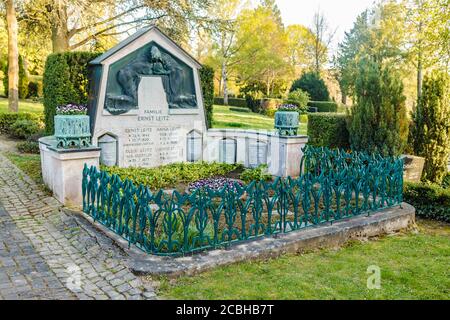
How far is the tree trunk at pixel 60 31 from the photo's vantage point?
49.5 feet

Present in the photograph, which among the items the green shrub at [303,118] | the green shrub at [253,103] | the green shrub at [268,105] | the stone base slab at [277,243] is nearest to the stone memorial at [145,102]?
the stone base slab at [277,243]

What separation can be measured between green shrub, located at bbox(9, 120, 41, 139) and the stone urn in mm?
8198

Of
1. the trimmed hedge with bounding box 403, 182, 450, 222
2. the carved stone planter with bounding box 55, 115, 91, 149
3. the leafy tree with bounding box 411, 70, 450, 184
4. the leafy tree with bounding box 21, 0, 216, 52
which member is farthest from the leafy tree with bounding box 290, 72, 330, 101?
the carved stone planter with bounding box 55, 115, 91, 149

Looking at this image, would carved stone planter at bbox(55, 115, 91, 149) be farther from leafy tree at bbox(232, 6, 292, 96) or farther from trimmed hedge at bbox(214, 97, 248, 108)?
trimmed hedge at bbox(214, 97, 248, 108)

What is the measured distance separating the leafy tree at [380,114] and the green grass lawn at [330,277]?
4685 mm

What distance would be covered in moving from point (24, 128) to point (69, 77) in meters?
5.12

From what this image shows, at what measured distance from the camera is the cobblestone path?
409cm

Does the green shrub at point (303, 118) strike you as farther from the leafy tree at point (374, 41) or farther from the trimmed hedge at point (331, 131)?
the trimmed hedge at point (331, 131)

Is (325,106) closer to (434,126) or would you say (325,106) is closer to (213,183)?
(434,126)

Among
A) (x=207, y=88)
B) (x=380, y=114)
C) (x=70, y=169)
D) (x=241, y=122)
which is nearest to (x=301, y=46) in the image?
(x=241, y=122)

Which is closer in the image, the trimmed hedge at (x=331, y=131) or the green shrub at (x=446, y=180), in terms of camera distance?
the green shrub at (x=446, y=180)

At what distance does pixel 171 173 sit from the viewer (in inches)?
350

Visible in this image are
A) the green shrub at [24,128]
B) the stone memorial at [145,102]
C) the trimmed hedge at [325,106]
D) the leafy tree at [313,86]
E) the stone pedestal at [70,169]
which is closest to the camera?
the stone pedestal at [70,169]

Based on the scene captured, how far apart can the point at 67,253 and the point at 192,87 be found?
5.84 meters
